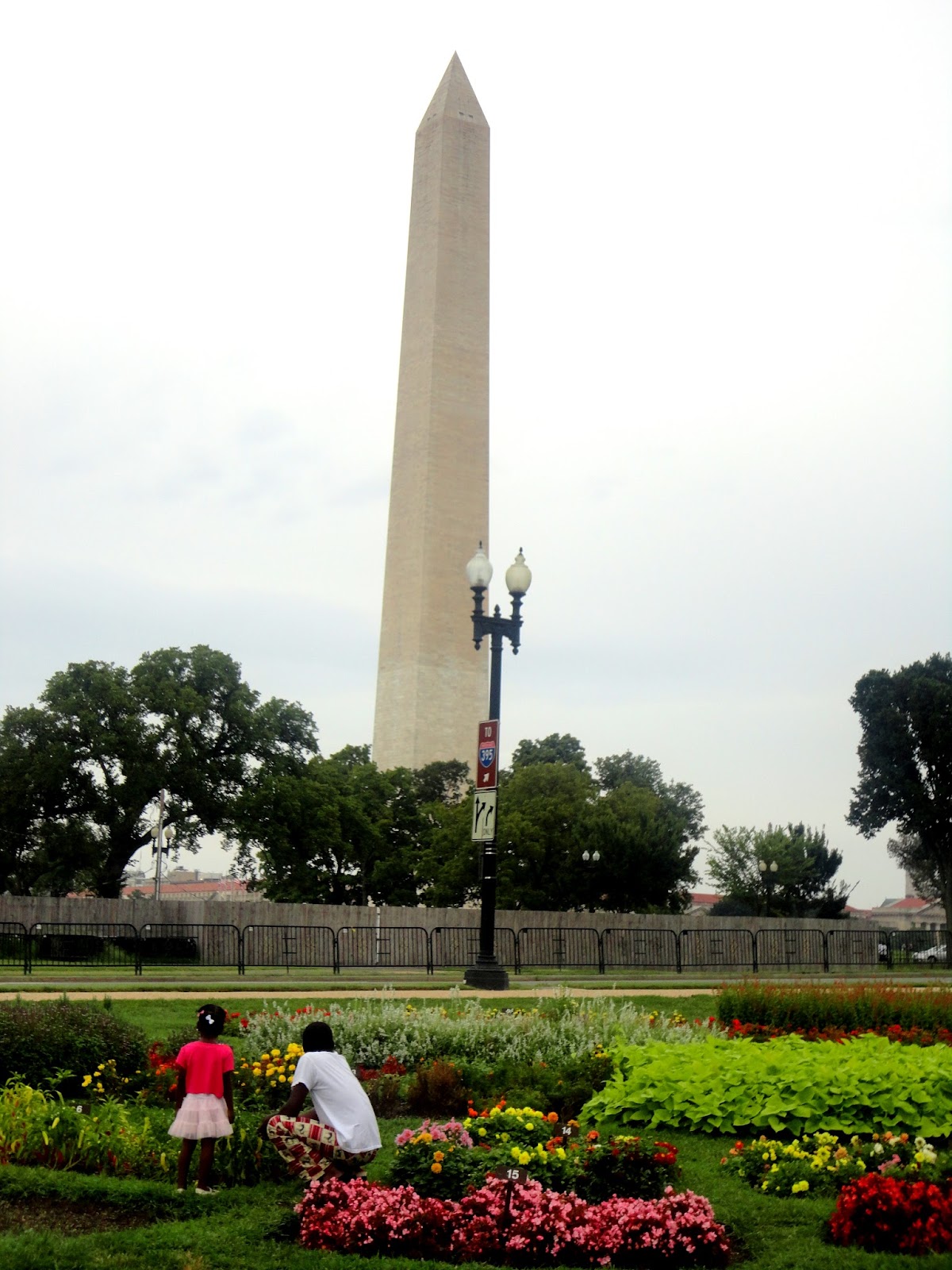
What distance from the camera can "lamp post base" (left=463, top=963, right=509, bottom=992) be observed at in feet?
78.4

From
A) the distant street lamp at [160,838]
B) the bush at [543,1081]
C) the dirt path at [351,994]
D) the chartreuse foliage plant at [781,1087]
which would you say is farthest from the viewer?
the distant street lamp at [160,838]

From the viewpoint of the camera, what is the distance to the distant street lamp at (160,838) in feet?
165

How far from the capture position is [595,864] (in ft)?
173

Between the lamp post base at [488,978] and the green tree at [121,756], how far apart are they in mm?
31193

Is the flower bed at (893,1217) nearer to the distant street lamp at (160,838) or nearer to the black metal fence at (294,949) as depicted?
the black metal fence at (294,949)

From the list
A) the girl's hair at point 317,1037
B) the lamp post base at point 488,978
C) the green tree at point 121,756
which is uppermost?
the green tree at point 121,756

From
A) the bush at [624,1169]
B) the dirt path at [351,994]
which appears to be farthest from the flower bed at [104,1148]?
the dirt path at [351,994]

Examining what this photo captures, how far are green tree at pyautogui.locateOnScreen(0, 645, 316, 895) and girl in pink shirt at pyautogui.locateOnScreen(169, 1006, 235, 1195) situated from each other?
44488mm

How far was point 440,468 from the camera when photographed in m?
74.2

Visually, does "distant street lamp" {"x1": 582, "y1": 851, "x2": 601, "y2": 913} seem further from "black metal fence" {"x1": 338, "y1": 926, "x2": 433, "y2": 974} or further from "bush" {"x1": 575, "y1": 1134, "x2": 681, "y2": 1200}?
"bush" {"x1": 575, "y1": 1134, "x2": 681, "y2": 1200}

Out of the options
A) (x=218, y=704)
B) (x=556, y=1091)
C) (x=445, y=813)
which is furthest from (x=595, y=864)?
(x=556, y=1091)

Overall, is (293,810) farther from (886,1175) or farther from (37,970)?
(886,1175)

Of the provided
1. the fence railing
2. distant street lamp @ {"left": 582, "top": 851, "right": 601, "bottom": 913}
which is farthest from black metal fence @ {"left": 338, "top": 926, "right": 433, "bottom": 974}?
distant street lamp @ {"left": 582, "top": 851, "right": 601, "bottom": 913}

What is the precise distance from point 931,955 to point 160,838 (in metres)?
28.2
